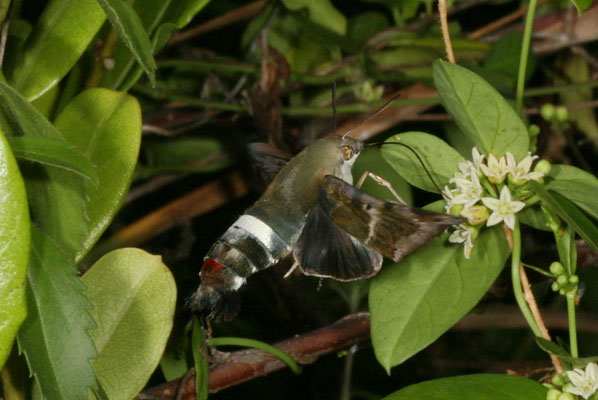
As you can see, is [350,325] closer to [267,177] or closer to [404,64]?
[267,177]

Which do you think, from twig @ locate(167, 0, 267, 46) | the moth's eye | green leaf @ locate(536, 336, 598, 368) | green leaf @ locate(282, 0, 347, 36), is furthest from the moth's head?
twig @ locate(167, 0, 267, 46)

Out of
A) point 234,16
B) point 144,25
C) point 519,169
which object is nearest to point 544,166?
point 519,169

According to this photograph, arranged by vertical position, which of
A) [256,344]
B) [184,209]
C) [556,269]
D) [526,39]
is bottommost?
[184,209]

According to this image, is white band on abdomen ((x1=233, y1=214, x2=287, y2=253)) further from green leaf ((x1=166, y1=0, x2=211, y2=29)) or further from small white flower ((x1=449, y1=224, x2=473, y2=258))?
green leaf ((x1=166, y1=0, x2=211, y2=29))

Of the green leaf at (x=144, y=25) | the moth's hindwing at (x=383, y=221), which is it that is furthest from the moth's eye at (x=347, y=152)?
the green leaf at (x=144, y=25)

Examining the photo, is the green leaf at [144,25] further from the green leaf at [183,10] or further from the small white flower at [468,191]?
the small white flower at [468,191]

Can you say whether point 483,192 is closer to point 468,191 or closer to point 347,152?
point 468,191

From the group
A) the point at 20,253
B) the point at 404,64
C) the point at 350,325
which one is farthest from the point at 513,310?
the point at 20,253

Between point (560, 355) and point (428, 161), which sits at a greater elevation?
point (428, 161)
